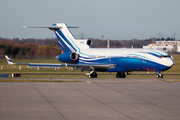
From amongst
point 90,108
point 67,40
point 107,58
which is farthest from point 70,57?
point 90,108

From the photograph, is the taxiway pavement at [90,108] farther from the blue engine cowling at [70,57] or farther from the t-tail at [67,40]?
the t-tail at [67,40]

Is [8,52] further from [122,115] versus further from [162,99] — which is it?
[122,115]

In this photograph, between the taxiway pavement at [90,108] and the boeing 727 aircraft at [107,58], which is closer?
the taxiway pavement at [90,108]

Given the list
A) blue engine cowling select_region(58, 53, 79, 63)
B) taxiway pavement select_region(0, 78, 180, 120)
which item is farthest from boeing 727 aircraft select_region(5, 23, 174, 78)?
taxiway pavement select_region(0, 78, 180, 120)

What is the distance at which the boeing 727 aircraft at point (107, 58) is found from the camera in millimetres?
36844

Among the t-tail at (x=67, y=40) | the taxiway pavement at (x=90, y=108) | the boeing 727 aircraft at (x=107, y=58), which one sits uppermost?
the t-tail at (x=67, y=40)

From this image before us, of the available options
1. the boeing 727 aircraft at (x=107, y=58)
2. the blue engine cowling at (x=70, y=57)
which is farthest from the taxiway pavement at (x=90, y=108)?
the blue engine cowling at (x=70, y=57)

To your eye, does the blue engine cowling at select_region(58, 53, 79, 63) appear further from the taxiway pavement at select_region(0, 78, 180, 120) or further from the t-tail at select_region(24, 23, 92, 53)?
the taxiway pavement at select_region(0, 78, 180, 120)

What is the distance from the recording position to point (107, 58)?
39.4 m

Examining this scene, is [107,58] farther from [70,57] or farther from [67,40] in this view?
[67,40]

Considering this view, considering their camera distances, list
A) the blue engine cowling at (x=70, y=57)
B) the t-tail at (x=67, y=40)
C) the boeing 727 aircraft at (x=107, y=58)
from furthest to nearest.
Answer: the t-tail at (x=67, y=40) < the blue engine cowling at (x=70, y=57) < the boeing 727 aircraft at (x=107, y=58)

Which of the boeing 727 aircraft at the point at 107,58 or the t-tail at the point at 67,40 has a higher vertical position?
the t-tail at the point at 67,40

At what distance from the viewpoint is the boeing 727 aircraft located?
36844 mm

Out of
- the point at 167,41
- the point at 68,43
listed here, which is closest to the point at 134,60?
the point at 68,43
